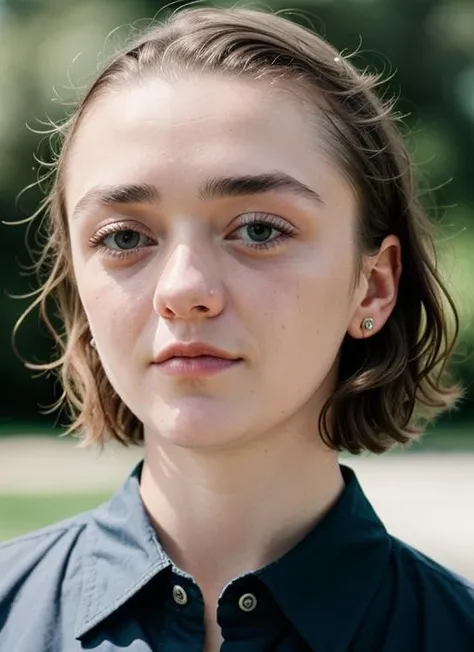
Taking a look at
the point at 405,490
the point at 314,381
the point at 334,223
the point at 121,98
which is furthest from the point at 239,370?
the point at 405,490

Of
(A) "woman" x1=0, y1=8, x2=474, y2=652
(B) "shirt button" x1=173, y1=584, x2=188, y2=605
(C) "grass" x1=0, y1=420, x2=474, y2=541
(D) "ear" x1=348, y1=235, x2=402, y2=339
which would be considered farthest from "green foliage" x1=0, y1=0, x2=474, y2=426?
(B) "shirt button" x1=173, y1=584, x2=188, y2=605

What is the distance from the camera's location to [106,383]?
265 centimetres

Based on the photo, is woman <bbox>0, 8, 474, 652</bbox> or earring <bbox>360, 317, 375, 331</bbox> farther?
earring <bbox>360, 317, 375, 331</bbox>

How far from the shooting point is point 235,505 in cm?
225

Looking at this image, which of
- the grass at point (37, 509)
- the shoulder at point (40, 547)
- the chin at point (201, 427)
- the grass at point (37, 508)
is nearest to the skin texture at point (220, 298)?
the chin at point (201, 427)

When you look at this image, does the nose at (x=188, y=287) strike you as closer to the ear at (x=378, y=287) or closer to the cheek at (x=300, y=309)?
the cheek at (x=300, y=309)

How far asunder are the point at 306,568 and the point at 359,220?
2.19ft

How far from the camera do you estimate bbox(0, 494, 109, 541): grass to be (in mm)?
8383

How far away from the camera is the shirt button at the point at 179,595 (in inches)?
84.8

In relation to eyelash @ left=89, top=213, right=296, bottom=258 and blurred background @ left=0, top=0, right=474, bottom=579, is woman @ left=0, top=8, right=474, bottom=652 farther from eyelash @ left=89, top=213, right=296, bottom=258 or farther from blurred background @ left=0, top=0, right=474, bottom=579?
blurred background @ left=0, top=0, right=474, bottom=579

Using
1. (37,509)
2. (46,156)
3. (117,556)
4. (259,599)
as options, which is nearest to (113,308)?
(117,556)

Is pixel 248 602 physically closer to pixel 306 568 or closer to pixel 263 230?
pixel 306 568

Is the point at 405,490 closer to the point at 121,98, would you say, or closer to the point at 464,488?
the point at 464,488

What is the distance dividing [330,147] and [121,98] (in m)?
0.40
